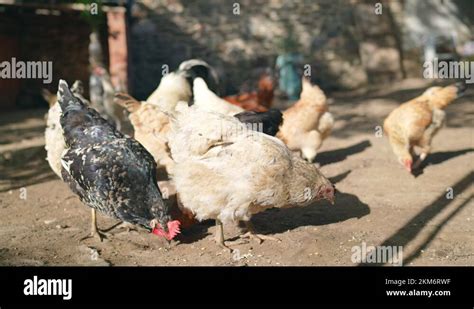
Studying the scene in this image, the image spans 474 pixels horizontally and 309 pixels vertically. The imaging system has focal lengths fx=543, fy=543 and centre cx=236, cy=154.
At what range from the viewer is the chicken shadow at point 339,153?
27.0ft

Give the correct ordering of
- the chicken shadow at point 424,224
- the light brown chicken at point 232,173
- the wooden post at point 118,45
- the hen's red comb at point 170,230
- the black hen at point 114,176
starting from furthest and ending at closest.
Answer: the wooden post at point 118,45
the chicken shadow at point 424,224
the light brown chicken at point 232,173
the black hen at point 114,176
the hen's red comb at point 170,230

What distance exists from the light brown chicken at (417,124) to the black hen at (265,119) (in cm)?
178

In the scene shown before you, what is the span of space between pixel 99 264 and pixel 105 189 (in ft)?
2.09

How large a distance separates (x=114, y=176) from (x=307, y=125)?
3.62m

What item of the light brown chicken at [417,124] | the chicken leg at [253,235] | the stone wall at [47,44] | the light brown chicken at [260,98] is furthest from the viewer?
the stone wall at [47,44]

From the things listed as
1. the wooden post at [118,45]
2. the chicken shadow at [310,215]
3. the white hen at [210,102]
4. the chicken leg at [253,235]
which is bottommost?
the chicken leg at [253,235]

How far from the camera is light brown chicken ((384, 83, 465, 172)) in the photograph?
23.2ft

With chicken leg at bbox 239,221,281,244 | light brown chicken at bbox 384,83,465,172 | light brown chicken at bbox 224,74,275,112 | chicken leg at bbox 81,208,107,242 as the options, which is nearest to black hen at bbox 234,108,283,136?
chicken leg at bbox 239,221,281,244

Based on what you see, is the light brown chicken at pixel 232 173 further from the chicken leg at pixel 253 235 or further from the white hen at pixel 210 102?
the white hen at pixel 210 102

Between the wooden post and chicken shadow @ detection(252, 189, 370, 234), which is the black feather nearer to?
chicken shadow @ detection(252, 189, 370, 234)

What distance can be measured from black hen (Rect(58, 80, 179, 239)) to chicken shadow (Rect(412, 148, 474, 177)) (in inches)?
158

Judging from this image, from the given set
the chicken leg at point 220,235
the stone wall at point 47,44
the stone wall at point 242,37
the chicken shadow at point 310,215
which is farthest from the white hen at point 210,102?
the stone wall at point 242,37

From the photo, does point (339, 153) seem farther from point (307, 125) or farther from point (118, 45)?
point (118, 45)
